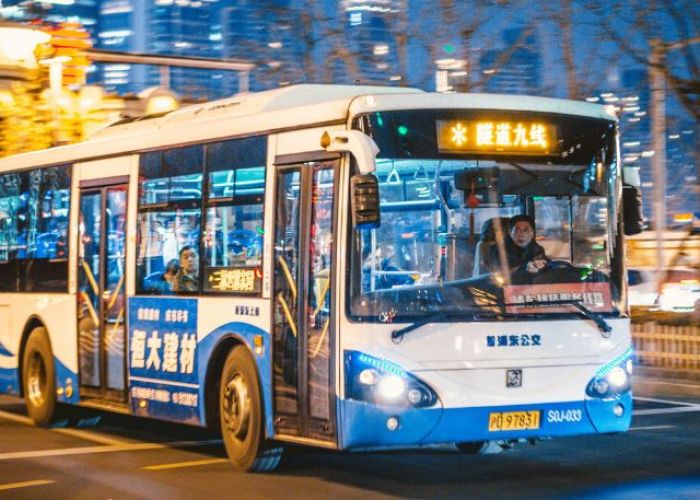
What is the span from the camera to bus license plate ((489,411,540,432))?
1043cm

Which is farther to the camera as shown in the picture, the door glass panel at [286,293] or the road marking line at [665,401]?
the road marking line at [665,401]

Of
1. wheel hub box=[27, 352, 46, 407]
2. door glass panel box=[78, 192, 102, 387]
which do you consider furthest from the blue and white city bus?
wheel hub box=[27, 352, 46, 407]

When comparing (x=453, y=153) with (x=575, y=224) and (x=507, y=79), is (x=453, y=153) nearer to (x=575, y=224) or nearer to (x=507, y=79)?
(x=575, y=224)

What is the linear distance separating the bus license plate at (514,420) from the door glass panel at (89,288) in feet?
17.4

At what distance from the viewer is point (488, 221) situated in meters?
10.5

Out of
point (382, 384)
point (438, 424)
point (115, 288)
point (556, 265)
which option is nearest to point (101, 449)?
point (115, 288)

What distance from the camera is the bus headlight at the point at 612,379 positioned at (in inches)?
426

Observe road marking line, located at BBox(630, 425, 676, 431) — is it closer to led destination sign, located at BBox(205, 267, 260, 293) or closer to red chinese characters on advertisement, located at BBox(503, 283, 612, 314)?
red chinese characters on advertisement, located at BBox(503, 283, 612, 314)

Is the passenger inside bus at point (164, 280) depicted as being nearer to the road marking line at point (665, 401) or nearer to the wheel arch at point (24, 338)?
the wheel arch at point (24, 338)

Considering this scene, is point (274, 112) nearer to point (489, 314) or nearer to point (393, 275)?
point (393, 275)

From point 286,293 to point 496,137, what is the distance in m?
2.07

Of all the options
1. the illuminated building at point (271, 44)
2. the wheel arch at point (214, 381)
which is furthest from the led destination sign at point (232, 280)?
the illuminated building at point (271, 44)

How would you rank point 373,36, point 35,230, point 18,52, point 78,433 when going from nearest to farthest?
point 78,433
point 35,230
point 373,36
point 18,52

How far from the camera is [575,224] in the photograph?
10.9 meters
